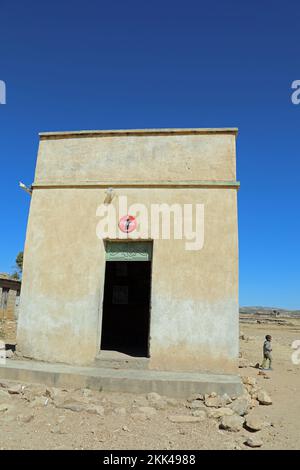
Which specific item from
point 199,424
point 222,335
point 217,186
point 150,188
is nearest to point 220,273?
point 222,335

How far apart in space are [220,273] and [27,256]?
427 centimetres

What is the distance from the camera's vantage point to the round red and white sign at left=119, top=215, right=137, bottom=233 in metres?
7.94

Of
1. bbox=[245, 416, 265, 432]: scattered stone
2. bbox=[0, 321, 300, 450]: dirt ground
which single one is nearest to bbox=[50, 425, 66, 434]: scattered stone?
bbox=[0, 321, 300, 450]: dirt ground

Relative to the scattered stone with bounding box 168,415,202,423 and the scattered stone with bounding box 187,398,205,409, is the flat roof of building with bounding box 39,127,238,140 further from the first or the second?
the scattered stone with bounding box 168,415,202,423

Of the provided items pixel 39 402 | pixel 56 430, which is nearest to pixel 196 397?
pixel 56 430

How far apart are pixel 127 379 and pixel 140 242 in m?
2.83

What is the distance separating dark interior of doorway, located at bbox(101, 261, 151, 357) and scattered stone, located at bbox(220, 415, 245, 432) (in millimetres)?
6660

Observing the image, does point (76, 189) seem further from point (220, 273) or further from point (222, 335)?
point (222, 335)

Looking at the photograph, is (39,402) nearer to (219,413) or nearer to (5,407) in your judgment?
(5,407)

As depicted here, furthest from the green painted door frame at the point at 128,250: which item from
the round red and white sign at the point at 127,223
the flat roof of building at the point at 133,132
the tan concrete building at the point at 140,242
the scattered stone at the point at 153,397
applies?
the scattered stone at the point at 153,397

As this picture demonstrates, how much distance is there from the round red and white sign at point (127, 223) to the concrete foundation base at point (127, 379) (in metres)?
2.87

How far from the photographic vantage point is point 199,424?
561cm

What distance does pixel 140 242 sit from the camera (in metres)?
8.05

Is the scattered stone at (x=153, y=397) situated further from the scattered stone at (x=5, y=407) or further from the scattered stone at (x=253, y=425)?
the scattered stone at (x=5, y=407)
